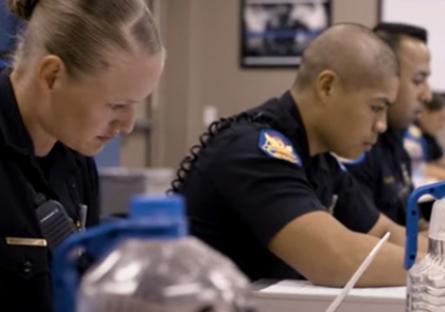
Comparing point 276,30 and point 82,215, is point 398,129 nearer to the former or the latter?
point 82,215

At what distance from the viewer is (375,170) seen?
9.38 feet

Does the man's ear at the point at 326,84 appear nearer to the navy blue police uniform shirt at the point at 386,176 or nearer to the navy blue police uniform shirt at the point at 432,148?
the navy blue police uniform shirt at the point at 386,176

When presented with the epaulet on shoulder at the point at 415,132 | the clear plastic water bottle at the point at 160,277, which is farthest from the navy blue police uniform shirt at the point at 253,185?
the epaulet on shoulder at the point at 415,132

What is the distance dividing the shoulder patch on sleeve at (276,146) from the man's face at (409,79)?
117cm

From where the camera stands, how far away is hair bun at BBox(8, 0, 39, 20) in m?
1.37

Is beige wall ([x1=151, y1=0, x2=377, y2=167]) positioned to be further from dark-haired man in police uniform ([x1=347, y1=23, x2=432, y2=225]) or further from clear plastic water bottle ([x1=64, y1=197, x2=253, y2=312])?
clear plastic water bottle ([x1=64, y1=197, x2=253, y2=312])

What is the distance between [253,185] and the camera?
5.83 ft

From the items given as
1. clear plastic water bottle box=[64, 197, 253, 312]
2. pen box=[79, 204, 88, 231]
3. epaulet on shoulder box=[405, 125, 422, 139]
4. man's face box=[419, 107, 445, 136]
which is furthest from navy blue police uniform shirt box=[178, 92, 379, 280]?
man's face box=[419, 107, 445, 136]

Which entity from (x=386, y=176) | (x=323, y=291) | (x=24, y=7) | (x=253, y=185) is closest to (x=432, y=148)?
(x=386, y=176)

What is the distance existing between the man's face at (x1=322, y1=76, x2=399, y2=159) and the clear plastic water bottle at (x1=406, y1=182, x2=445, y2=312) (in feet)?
2.48

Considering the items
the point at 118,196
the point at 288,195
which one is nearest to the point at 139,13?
the point at 288,195

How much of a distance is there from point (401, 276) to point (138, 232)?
1.15 meters

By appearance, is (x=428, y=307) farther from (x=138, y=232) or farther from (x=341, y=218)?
Answer: (x=341, y=218)

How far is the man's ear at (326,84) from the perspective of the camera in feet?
6.63
